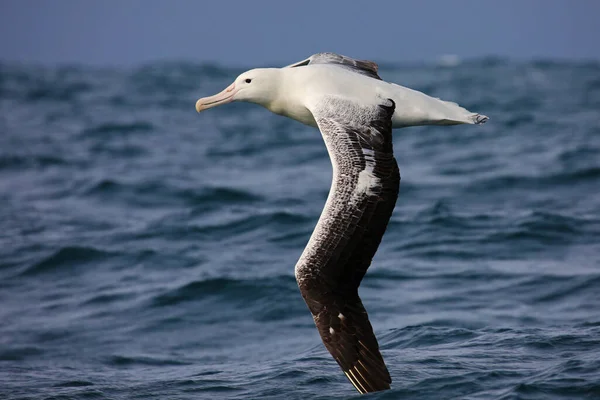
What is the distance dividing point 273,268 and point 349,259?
4.94m

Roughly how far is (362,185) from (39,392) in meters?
3.21

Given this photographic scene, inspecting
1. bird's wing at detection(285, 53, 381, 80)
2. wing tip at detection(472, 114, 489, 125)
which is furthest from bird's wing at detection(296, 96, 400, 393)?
bird's wing at detection(285, 53, 381, 80)

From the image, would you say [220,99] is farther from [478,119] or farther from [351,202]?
[478,119]

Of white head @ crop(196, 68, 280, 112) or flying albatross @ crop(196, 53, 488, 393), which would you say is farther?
white head @ crop(196, 68, 280, 112)

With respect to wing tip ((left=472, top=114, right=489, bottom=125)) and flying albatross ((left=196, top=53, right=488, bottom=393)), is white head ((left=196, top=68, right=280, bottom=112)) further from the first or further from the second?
wing tip ((left=472, top=114, right=489, bottom=125))

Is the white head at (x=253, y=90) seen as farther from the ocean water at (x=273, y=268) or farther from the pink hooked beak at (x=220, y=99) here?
the ocean water at (x=273, y=268)

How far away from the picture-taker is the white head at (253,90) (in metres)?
7.75

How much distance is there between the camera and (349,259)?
6.46m

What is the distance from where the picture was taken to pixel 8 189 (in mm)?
16781

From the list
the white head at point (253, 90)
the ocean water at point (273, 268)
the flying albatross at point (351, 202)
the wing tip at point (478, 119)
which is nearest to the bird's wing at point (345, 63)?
the white head at point (253, 90)

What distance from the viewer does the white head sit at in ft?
25.4

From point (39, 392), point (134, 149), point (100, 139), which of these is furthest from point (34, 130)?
point (39, 392)

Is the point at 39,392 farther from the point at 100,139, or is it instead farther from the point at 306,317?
the point at 100,139

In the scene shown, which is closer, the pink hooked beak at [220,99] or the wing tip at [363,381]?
the wing tip at [363,381]
